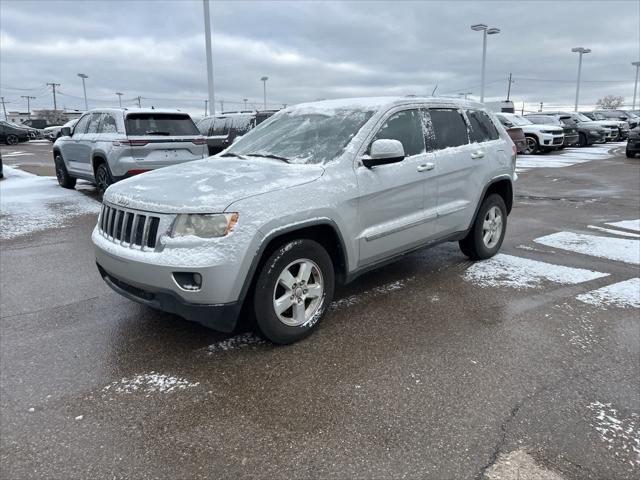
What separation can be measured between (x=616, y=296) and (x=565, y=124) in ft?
71.3

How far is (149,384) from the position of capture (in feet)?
10.6

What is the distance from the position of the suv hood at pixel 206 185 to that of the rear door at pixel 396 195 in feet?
1.76

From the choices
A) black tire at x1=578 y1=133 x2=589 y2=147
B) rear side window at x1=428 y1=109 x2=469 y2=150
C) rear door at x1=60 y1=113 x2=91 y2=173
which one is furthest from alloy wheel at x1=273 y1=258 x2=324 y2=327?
black tire at x1=578 y1=133 x2=589 y2=147

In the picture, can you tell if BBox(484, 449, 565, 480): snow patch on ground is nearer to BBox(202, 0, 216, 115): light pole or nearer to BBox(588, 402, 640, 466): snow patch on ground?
BBox(588, 402, 640, 466): snow patch on ground

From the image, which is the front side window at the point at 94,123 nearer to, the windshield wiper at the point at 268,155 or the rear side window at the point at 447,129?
the windshield wiper at the point at 268,155

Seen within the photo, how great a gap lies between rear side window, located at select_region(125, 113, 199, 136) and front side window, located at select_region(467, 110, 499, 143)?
5583 millimetres

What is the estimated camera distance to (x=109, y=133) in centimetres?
912

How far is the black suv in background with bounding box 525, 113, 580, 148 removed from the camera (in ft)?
74.7

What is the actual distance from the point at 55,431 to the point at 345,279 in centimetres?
219

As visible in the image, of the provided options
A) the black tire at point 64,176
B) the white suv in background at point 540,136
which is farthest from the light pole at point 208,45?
the white suv in background at point 540,136

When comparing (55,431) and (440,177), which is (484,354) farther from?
(55,431)

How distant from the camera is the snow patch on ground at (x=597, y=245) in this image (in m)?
6.09

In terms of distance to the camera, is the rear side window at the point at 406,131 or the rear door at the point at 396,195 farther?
the rear side window at the point at 406,131

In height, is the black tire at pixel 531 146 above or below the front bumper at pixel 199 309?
above
